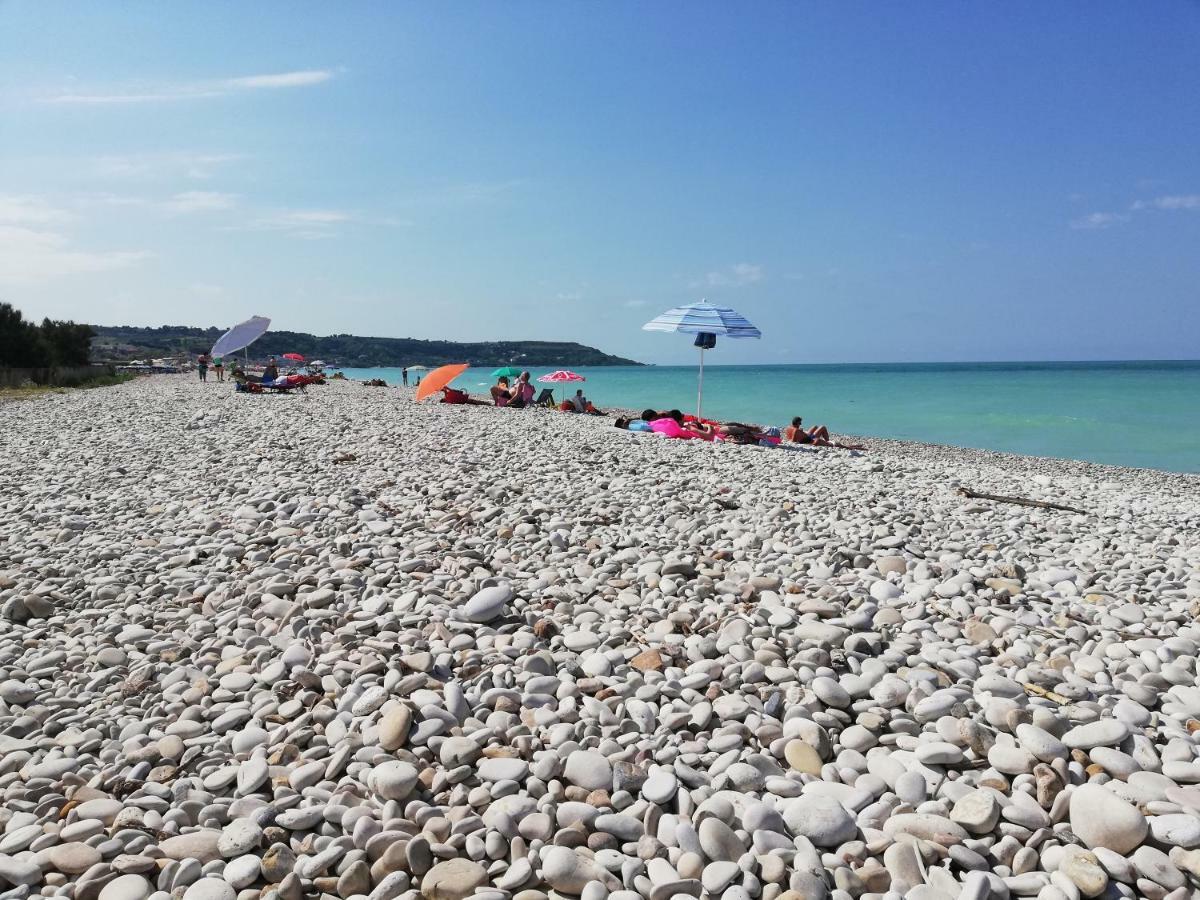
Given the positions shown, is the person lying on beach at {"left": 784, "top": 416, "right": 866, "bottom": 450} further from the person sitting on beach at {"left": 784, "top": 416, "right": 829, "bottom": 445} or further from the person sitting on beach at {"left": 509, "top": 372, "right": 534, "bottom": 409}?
the person sitting on beach at {"left": 509, "top": 372, "right": 534, "bottom": 409}

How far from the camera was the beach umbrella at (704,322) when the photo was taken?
14.2 meters

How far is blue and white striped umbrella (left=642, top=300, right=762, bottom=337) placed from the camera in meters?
14.2

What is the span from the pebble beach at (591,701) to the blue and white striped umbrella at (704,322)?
8.19 metres

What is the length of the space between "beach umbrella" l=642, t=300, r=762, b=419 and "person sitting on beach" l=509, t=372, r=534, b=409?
6.27 m

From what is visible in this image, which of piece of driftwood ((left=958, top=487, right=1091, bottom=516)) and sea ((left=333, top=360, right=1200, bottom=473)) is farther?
sea ((left=333, top=360, right=1200, bottom=473))

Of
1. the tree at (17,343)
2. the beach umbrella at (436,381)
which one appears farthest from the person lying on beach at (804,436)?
the tree at (17,343)

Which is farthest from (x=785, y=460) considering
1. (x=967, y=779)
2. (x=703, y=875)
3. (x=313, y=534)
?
(x=703, y=875)

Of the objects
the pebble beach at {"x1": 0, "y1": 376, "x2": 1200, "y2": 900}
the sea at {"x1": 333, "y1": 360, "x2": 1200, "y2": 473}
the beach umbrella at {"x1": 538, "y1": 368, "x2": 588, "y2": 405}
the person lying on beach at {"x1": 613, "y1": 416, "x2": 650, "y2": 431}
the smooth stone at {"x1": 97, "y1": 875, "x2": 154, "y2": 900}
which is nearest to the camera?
the smooth stone at {"x1": 97, "y1": 875, "x2": 154, "y2": 900}

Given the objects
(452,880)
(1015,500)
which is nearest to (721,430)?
(1015,500)

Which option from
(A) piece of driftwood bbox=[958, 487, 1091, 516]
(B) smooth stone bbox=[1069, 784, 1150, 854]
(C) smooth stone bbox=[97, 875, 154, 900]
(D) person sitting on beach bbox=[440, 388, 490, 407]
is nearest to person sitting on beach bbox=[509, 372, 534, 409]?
(D) person sitting on beach bbox=[440, 388, 490, 407]

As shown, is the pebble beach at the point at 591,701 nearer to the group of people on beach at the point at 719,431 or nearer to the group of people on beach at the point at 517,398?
the group of people on beach at the point at 719,431

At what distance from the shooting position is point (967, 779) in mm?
2662

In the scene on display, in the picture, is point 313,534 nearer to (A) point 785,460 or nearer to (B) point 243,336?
(A) point 785,460

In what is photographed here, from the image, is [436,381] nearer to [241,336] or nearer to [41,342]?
[241,336]
